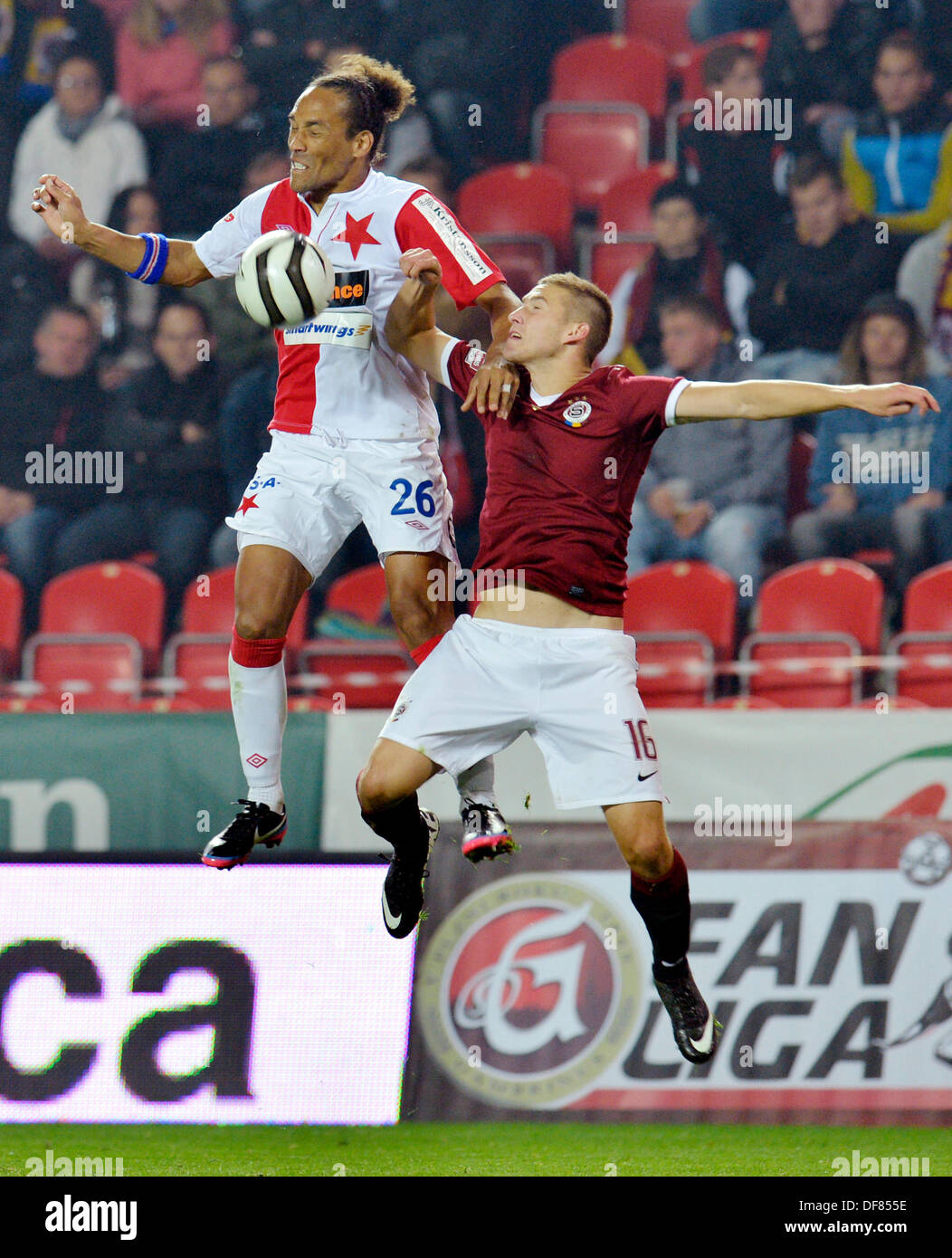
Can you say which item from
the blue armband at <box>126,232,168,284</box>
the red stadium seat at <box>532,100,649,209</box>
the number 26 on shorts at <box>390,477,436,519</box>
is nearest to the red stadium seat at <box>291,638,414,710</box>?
the number 26 on shorts at <box>390,477,436,519</box>

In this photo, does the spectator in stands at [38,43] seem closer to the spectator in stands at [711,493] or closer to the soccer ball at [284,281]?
the spectator in stands at [711,493]

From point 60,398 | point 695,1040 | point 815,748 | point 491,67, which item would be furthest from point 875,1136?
point 491,67

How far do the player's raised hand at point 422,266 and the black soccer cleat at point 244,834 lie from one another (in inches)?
65.3

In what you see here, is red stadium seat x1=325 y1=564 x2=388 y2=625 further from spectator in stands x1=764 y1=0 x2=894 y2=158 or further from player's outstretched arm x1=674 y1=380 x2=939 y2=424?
player's outstretched arm x1=674 y1=380 x2=939 y2=424

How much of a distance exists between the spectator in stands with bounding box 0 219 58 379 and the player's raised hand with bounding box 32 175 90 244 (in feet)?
16.5

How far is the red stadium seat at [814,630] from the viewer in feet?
26.1

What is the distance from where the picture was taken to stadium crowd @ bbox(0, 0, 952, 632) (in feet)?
28.3

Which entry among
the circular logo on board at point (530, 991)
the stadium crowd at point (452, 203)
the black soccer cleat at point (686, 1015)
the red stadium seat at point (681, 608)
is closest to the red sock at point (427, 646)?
the black soccer cleat at point (686, 1015)

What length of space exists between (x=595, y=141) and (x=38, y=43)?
379 cm

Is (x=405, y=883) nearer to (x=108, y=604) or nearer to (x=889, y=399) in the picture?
(x=889, y=399)

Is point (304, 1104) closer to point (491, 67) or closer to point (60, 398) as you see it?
point (60, 398)

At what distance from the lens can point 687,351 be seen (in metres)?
8.74

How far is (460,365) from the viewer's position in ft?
15.6

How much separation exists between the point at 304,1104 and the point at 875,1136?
2.44m
